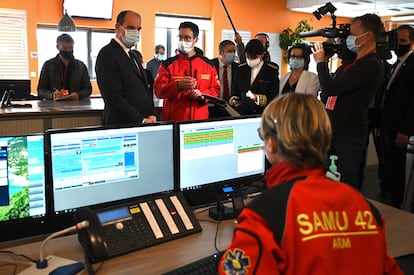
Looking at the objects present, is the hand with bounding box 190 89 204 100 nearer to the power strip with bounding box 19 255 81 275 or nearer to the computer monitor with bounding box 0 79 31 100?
the power strip with bounding box 19 255 81 275

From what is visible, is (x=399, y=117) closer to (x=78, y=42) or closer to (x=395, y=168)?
(x=395, y=168)

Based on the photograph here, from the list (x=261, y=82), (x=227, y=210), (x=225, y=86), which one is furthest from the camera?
(x=225, y=86)

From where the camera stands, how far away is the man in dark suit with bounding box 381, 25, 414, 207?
3568 millimetres

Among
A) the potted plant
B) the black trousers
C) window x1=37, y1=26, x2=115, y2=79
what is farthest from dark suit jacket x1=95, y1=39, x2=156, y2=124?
the potted plant

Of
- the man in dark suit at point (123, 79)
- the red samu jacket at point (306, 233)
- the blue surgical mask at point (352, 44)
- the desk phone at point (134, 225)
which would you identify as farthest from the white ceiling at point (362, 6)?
the red samu jacket at point (306, 233)

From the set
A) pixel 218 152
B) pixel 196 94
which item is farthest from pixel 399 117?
pixel 218 152

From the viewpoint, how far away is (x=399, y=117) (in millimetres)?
3658

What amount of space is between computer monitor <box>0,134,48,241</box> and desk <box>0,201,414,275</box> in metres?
0.11

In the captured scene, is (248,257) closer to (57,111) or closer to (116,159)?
(116,159)

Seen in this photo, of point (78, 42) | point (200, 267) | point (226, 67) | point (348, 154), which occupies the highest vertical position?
point (78, 42)

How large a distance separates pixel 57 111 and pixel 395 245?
3.10 m

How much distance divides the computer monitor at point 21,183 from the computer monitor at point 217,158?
0.54 m

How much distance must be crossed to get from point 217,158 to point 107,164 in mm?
493

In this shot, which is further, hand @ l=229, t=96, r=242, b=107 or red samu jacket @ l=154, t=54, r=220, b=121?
hand @ l=229, t=96, r=242, b=107
